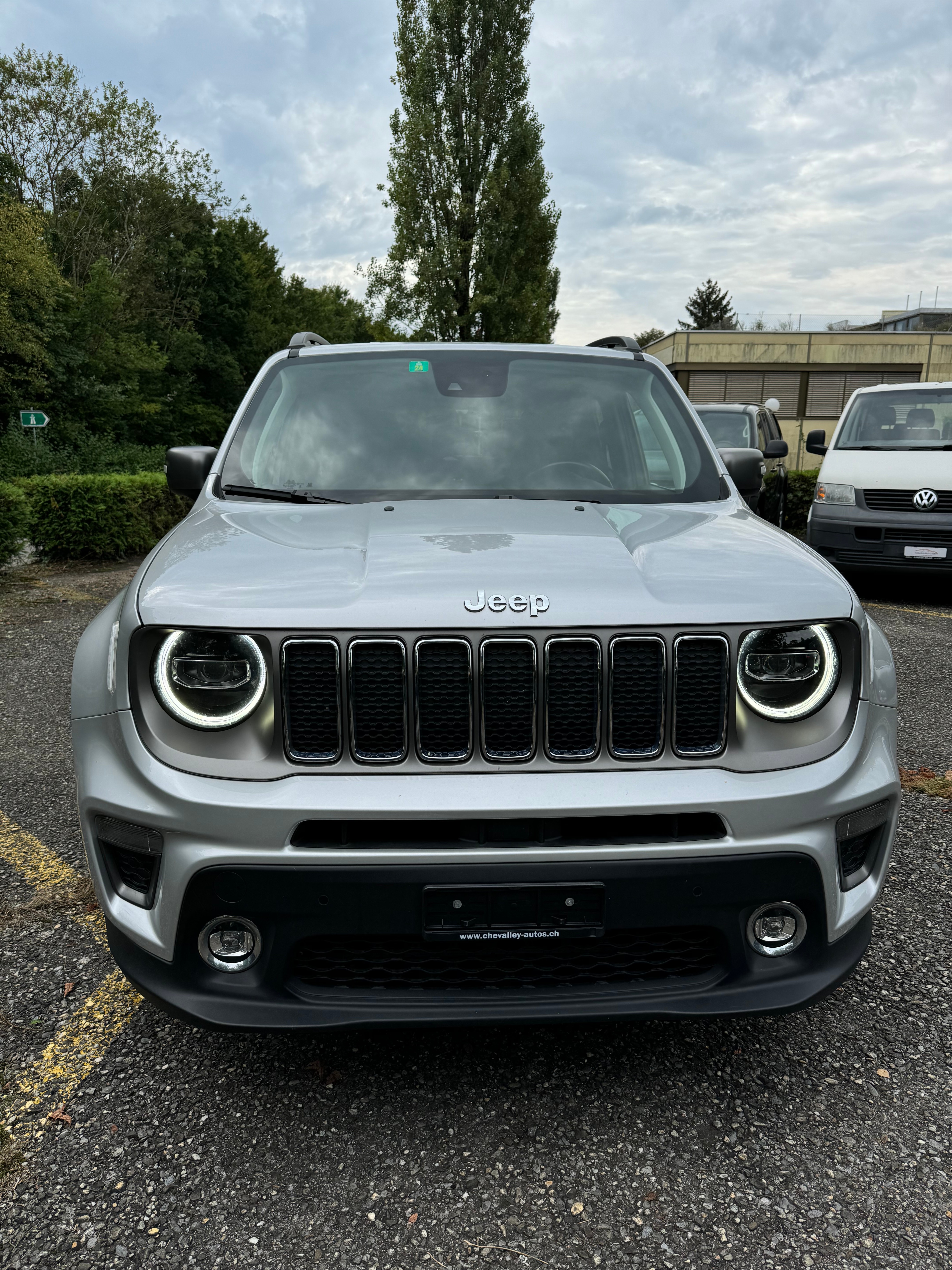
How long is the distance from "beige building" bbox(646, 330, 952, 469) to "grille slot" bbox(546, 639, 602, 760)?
37623mm

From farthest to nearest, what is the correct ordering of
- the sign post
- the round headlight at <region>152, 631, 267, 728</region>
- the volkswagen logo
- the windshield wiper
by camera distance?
1. the sign post
2. the volkswagen logo
3. the windshield wiper
4. the round headlight at <region>152, 631, 267, 728</region>

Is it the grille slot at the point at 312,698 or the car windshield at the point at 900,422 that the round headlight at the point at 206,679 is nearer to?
the grille slot at the point at 312,698

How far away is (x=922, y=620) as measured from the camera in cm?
838

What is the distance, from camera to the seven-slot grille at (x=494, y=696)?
6.16 feet

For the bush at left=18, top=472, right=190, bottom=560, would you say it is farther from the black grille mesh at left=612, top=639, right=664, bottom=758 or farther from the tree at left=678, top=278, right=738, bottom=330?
the tree at left=678, top=278, right=738, bottom=330

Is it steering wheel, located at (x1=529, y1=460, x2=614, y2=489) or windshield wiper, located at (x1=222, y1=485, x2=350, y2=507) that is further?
steering wheel, located at (x1=529, y1=460, x2=614, y2=489)

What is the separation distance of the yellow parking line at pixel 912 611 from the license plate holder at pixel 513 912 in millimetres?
7448

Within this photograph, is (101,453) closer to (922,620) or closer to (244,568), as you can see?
(922,620)

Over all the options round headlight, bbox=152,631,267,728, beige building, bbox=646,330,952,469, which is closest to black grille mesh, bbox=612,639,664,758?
round headlight, bbox=152,631,267,728

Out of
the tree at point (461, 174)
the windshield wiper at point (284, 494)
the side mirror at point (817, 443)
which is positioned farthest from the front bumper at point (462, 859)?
the tree at point (461, 174)

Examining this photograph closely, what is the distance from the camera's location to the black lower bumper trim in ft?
5.98

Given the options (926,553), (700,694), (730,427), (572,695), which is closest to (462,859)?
(572,695)

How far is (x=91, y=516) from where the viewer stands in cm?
1262

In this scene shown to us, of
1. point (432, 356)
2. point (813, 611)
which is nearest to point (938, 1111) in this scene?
point (813, 611)
